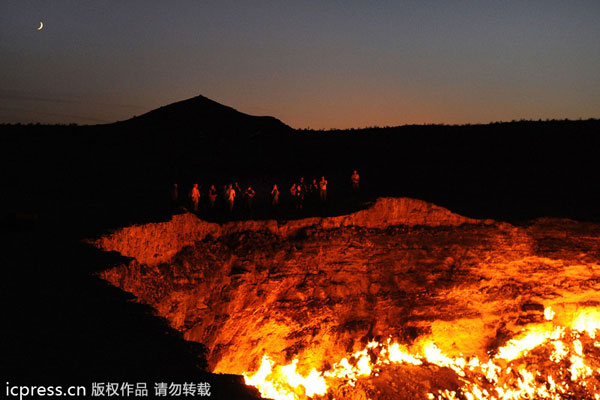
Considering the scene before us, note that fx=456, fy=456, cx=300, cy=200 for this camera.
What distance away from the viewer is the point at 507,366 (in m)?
16.2

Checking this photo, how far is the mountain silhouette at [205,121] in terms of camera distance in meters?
27.9

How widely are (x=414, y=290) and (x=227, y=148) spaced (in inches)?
567

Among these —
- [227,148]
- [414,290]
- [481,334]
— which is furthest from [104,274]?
[227,148]

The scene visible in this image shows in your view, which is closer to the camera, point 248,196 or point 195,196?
point 195,196

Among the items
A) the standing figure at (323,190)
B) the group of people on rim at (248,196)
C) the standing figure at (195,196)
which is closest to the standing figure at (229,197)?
the group of people on rim at (248,196)

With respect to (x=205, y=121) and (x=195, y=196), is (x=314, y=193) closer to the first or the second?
(x=195, y=196)

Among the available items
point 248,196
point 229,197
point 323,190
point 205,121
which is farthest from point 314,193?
point 205,121

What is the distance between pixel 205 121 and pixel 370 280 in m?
17.7

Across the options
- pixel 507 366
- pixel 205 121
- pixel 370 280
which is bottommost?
pixel 507 366

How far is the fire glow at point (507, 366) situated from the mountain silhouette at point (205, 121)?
53.3 ft

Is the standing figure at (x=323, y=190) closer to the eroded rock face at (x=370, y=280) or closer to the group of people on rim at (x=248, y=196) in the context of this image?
the group of people on rim at (x=248, y=196)

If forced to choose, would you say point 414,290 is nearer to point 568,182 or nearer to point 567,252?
point 567,252

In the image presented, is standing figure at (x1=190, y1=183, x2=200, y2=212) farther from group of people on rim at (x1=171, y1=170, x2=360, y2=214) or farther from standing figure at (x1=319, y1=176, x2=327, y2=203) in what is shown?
standing figure at (x1=319, y1=176, x2=327, y2=203)

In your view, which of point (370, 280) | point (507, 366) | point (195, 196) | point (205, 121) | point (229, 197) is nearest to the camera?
point (195, 196)
